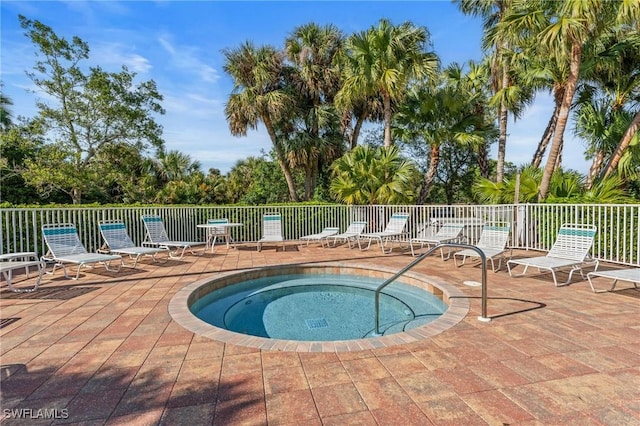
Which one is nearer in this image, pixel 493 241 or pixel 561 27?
pixel 493 241

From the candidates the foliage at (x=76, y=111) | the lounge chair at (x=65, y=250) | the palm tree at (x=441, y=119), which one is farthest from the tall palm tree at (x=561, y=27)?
the foliage at (x=76, y=111)

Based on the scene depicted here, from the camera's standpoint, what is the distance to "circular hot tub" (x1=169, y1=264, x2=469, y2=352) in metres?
3.52

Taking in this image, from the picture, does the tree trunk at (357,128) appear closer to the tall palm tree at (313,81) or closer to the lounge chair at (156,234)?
the tall palm tree at (313,81)

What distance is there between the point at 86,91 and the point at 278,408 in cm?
1697

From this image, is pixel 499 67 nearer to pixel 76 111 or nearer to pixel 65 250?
pixel 65 250

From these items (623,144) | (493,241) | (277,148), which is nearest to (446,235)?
(493,241)

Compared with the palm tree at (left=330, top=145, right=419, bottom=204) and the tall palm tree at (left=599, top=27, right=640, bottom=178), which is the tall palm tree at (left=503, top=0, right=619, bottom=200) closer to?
the tall palm tree at (left=599, top=27, right=640, bottom=178)

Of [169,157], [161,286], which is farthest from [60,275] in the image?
[169,157]

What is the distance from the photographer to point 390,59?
12.1 meters

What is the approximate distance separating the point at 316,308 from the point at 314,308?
3 centimetres

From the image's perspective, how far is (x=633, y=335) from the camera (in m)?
3.34

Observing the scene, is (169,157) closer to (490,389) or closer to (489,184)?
(489,184)

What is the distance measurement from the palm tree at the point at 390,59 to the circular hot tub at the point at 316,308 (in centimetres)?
795

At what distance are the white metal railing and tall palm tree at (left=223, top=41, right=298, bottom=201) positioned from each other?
5.71m
